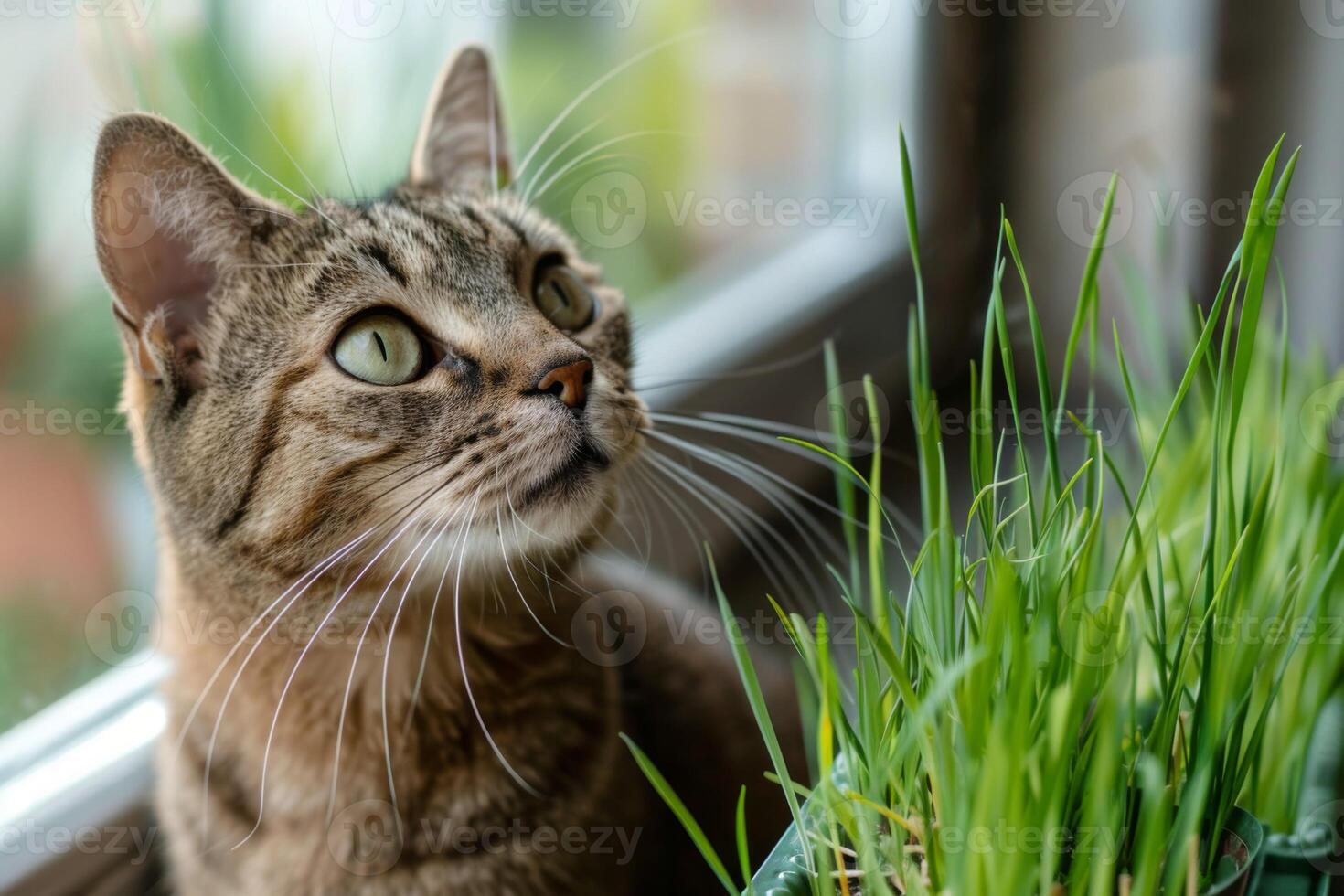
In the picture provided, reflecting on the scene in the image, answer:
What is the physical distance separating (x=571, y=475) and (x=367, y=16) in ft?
1.53

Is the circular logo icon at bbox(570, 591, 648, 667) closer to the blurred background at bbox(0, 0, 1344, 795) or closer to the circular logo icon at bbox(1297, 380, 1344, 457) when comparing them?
the blurred background at bbox(0, 0, 1344, 795)

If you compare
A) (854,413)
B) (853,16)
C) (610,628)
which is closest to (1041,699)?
(610,628)

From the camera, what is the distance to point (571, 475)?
599 millimetres

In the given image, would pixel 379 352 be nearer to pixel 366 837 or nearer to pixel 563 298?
pixel 563 298

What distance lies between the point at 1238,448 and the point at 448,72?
0.72 meters

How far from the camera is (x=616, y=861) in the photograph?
2.38ft

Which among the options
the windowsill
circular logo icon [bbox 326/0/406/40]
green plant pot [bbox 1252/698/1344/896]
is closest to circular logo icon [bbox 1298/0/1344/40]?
the windowsill

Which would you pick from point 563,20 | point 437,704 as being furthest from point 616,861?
point 563,20

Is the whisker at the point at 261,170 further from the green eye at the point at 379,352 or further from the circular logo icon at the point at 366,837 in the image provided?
the circular logo icon at the point at 366,837

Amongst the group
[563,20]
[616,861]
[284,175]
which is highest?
[563,20]

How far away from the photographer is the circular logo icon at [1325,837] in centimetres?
56

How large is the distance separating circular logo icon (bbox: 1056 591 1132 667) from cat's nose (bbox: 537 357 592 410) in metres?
0.28

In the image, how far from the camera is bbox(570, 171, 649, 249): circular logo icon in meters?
0.92

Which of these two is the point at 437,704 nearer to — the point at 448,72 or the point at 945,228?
the point at 448,72
